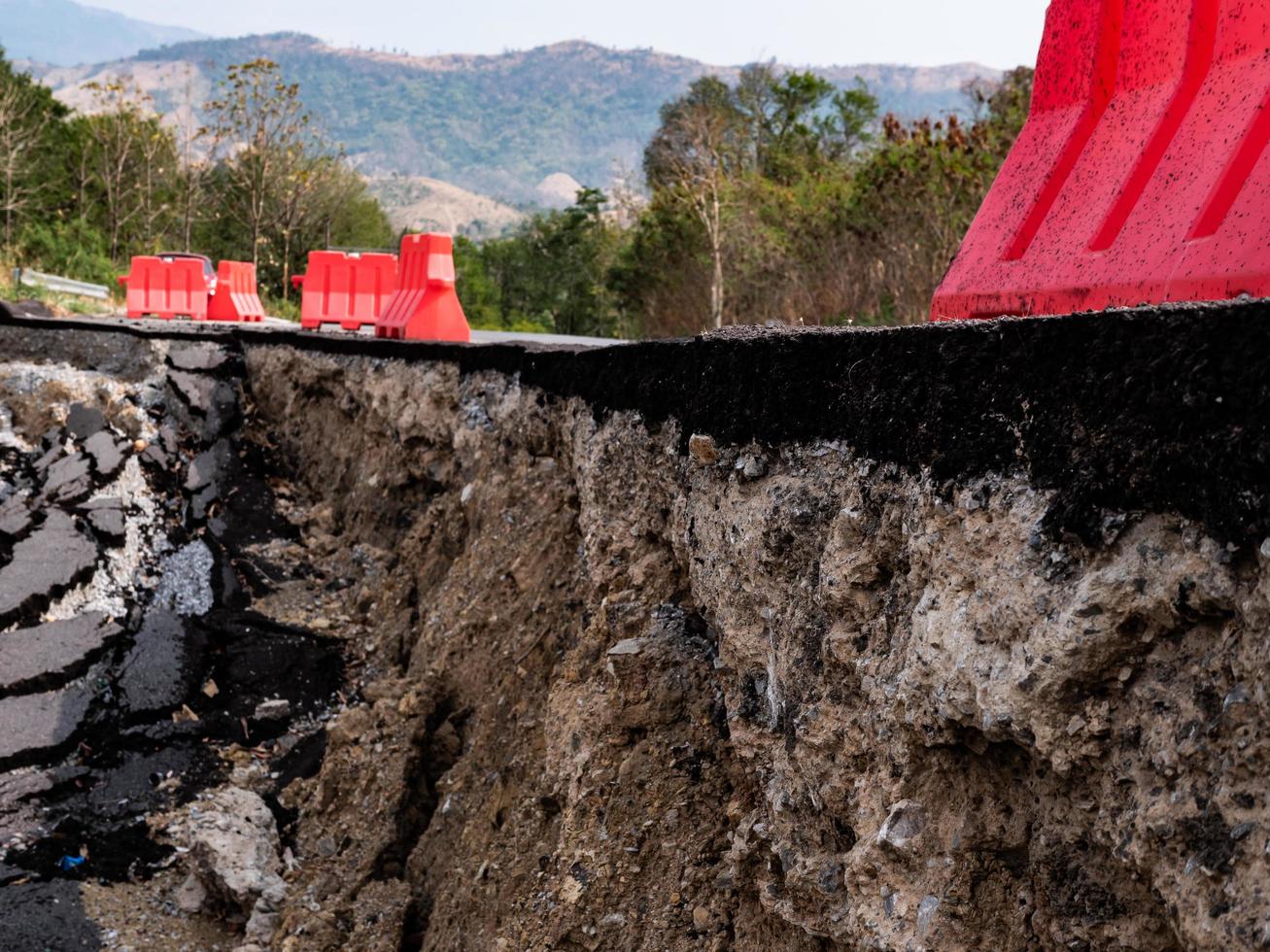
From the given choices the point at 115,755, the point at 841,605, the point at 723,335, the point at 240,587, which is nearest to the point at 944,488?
the point at 841,605

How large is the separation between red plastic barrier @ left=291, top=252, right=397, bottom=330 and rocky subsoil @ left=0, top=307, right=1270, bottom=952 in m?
8.44

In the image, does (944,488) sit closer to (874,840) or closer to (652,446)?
(874,840)

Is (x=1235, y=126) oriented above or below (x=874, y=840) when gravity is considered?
above

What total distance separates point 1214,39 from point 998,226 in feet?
3.16

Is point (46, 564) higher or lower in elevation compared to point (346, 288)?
lower

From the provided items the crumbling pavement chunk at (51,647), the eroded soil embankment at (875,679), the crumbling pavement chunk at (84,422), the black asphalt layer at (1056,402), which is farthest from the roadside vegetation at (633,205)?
the black asphalt layer at (1056,402)

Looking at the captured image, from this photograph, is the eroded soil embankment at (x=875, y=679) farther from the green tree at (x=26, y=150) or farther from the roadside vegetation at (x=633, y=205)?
the green tree at (x=26, y=150)

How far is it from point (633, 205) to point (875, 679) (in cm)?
2937

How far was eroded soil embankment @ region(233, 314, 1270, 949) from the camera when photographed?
1.84 meters

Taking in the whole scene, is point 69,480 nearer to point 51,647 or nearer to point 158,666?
point 51,647

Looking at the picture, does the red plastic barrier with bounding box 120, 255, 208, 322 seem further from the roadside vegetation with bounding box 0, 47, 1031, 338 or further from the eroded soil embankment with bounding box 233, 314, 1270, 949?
the eroded soil embankment with bounding box 233, 314, 1270, 949

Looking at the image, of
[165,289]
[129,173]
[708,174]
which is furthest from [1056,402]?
[129,173]

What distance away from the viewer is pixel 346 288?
54.3ft

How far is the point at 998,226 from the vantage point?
4480 millimetres
